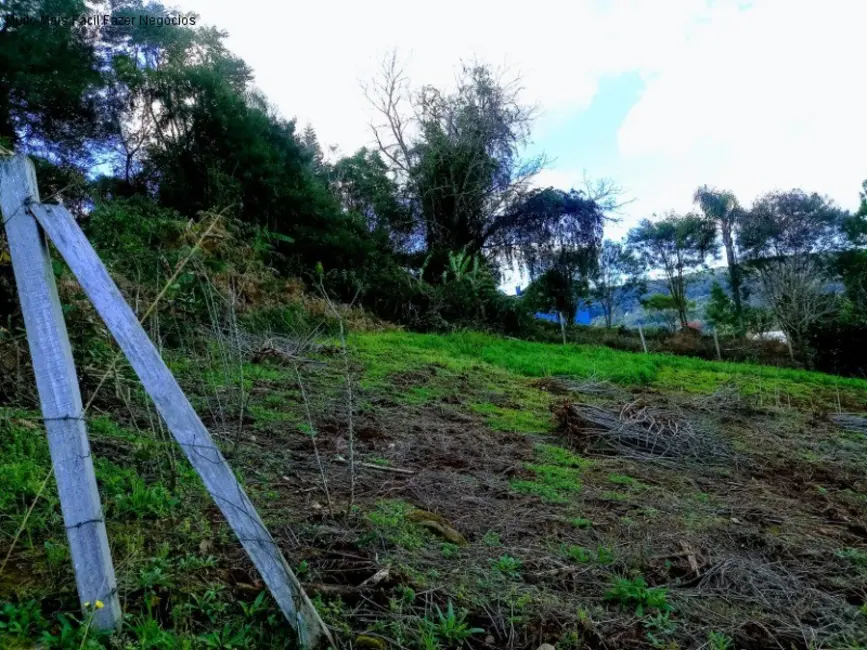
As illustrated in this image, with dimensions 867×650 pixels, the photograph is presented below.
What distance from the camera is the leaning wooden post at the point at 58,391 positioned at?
1604 millimetres

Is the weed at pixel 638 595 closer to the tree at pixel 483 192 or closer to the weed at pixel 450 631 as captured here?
the weed at pixel 450 631

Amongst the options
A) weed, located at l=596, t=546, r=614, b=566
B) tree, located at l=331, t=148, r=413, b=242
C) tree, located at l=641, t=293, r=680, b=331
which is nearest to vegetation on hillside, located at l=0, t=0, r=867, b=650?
weed, located at l=596, t=546, r=614, b=566

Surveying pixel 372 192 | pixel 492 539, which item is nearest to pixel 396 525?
pixel 492 539

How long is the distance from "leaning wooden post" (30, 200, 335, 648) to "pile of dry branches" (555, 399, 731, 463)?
3909 mm

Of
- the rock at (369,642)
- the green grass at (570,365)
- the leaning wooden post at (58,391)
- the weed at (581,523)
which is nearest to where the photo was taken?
the leaning wooden post at (58,391)

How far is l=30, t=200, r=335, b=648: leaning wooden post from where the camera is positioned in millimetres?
1632

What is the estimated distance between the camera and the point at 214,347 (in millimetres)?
4992

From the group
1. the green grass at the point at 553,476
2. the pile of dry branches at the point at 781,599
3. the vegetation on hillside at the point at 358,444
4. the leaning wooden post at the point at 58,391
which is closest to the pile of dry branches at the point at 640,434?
the vegetation on hillside at the point at 358,444

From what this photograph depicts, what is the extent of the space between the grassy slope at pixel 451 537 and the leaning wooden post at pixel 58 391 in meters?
0.21

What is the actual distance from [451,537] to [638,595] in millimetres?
854

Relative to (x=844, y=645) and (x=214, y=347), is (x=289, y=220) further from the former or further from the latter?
(x=844, y=645)

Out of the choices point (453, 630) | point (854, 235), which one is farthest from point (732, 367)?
point (854, 235)

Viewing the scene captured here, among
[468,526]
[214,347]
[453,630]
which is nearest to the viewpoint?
[453,630]

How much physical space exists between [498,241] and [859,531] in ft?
58.8
